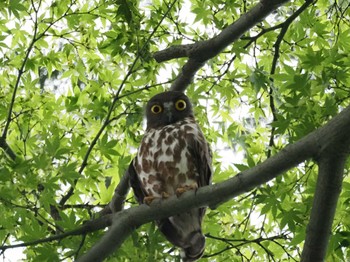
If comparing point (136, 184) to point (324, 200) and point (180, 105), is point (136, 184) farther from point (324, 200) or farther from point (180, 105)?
point (324, 200)

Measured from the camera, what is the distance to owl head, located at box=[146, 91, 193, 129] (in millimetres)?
4855

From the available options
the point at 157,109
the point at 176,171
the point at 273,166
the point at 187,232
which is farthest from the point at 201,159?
the point at 273,166

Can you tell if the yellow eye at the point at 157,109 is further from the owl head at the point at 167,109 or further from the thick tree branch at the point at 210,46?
the thick tree branch at the point at 210,46

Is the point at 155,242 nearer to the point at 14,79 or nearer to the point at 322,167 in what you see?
the point at 322,167

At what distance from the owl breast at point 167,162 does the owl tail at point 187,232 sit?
0.81 feet

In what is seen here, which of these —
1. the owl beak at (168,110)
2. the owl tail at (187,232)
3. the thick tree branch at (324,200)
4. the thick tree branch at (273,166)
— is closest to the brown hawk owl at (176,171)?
the owl tail at (187,232)

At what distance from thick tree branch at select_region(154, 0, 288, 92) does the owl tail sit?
110cm

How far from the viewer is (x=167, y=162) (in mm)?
4395

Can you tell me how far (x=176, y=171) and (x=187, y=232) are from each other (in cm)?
48

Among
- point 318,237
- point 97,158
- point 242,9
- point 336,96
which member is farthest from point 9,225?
point 242,9

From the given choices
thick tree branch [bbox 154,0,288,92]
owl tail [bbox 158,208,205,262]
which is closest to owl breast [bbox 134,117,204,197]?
owl tail [bbox 158,208,205,262]

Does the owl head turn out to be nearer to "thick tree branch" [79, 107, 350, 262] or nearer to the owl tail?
the owl tail

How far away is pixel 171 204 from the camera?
337 cm

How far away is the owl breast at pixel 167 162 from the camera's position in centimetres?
438
